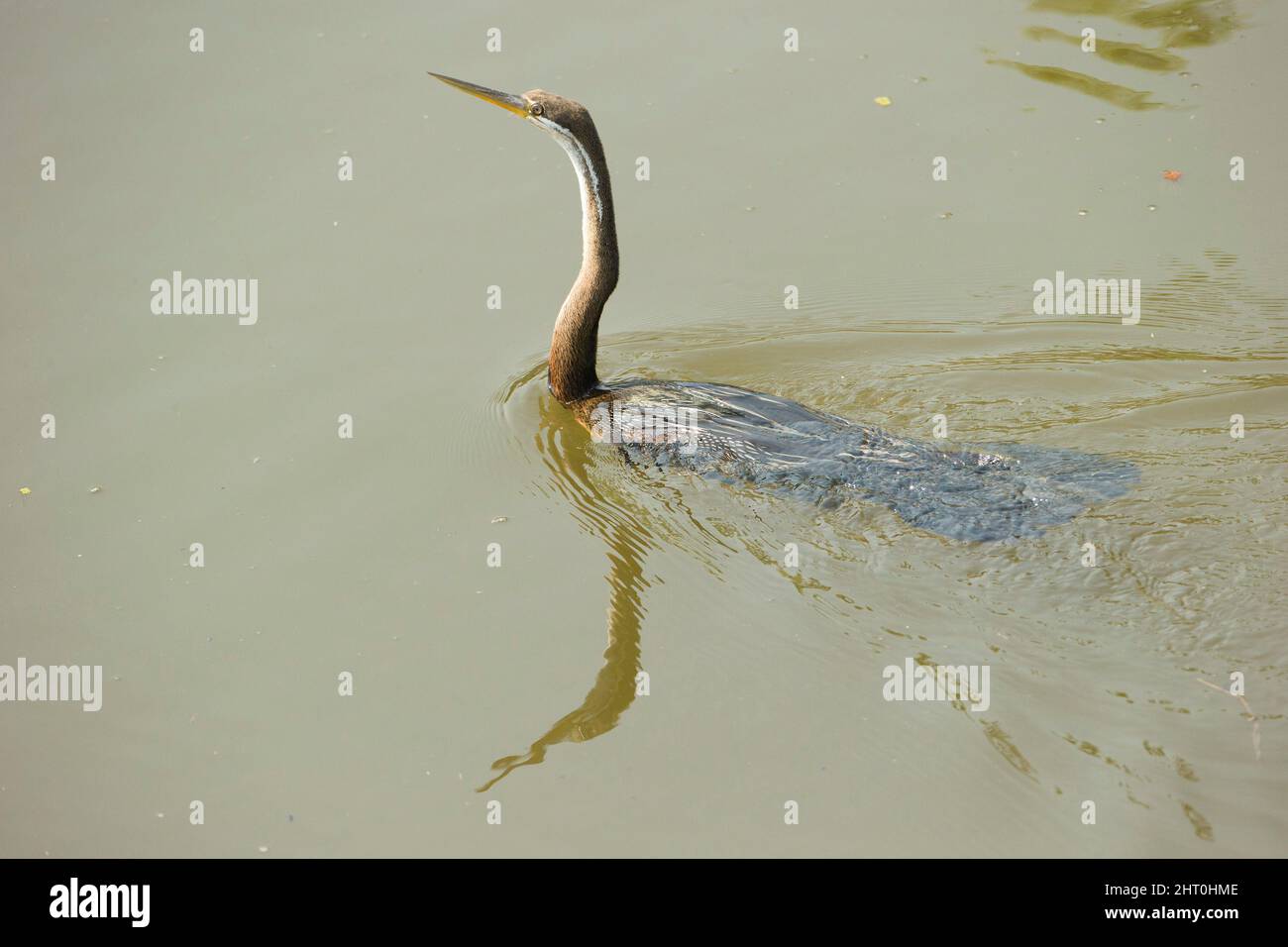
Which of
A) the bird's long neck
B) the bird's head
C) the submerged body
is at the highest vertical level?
the bird's head

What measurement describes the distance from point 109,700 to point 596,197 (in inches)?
138

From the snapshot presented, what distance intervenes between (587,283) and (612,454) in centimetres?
97

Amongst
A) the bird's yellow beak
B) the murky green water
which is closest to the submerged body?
the murky green water

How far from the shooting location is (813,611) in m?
5.77

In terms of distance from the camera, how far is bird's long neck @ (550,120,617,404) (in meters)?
6.46

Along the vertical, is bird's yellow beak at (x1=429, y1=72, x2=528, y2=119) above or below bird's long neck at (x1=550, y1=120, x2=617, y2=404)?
Result: above

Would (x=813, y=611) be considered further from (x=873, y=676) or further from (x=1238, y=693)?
(x=1238, y=693)

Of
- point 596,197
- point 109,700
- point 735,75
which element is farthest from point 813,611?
point 735,75

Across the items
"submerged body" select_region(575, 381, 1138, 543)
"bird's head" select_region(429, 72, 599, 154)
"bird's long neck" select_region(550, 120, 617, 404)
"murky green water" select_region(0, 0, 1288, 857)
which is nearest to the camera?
"murky green water" select_region(0, 0, 1288, 857)

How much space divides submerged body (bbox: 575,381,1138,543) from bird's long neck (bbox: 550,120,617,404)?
0.74 feet

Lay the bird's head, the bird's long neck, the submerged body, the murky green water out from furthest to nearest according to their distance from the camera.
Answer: the bird's long neck → the bird's head → the submerged body → the murky green water

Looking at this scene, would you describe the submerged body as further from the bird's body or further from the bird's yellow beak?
the bird's yellow beak

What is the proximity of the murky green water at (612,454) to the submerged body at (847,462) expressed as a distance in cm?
12

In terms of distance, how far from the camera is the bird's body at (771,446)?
6012 millimetres
